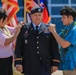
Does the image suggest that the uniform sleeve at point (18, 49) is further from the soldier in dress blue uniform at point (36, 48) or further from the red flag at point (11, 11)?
the red flag at point (11, 11)

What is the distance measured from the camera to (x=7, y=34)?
3893 mm

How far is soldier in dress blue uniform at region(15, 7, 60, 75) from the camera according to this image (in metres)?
3.59

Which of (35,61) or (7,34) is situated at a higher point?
(7,34)

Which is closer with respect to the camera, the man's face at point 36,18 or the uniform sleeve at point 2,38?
the man's face at point 36,18

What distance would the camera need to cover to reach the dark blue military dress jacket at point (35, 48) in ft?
11.8

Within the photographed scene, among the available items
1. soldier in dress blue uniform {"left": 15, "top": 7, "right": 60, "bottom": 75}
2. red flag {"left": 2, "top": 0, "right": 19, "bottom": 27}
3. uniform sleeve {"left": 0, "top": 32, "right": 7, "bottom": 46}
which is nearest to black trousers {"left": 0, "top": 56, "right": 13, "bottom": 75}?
uniform sleeve {"left": 0, "top": 32, "right": 7, "bottom": 46}

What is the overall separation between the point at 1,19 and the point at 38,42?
0.64 m

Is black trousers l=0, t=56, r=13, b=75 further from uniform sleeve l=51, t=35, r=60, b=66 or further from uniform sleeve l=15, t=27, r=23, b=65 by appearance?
uniform sleeve l=51, t=35, r=60, b=66

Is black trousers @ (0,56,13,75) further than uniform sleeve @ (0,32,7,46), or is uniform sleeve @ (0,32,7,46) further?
black trousers @ (0,56,13,75)

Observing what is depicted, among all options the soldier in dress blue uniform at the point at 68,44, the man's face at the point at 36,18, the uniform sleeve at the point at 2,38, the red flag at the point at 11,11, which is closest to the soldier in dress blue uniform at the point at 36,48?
the man's face at the point at 36,18

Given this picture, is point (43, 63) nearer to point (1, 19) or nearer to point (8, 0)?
point (1, 19)

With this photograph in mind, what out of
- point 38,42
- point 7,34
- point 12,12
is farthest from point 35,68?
point 12,12

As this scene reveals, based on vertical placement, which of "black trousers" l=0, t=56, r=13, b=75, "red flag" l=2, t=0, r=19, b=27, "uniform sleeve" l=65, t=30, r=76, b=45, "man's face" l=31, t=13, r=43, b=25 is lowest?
"black trousers" l=0, t=56, r=13, b=75

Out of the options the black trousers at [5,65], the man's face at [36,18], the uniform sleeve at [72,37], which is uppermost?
the man's face at [36,18]
